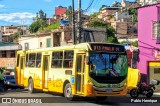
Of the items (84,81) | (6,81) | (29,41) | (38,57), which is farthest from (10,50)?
(84,81)

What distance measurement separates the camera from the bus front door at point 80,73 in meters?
18.5

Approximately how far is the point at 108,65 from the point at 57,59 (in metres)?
4.02

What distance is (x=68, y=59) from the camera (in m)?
20.0

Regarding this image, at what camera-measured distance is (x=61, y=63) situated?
2075 cm

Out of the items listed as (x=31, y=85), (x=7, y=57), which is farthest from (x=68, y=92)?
(x=7, y=57)

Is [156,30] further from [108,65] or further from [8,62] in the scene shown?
[8,62]

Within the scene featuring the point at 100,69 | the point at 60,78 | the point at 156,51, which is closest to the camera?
the point at 100,69

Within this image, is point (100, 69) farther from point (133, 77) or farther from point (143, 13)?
point (143, 13)

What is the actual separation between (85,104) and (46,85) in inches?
214

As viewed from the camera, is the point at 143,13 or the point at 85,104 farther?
the point at 143,13

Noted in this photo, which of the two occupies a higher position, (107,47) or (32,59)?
(107,47)

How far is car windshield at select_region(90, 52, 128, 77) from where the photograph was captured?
18000 mm

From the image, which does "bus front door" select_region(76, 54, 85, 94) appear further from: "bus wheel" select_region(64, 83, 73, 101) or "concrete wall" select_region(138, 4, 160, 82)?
"concrete wall" select_region(138, 4, 160, 82)

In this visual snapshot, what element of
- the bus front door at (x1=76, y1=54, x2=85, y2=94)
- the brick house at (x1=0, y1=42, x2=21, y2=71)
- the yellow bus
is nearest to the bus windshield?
the yellow bus
